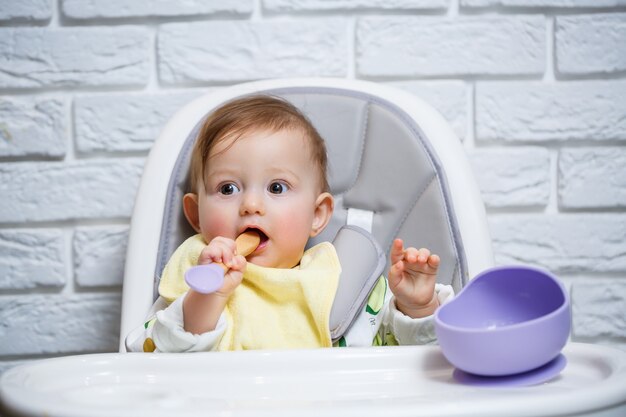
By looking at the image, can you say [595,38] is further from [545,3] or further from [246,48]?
[246,48]

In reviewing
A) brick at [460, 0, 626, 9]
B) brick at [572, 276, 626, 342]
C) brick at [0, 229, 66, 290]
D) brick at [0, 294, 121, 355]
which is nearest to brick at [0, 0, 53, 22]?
brick at [0, 229, 66, 290]

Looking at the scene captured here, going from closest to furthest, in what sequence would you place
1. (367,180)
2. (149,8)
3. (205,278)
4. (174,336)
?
(205,278)
(174,336)
(367,180)
(149,8)

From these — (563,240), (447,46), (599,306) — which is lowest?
(599,306)

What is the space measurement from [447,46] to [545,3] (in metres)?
0.17

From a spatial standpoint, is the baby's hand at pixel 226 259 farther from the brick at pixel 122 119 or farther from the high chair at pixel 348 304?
the brick at pixel 122 119

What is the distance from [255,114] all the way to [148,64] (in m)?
0.35

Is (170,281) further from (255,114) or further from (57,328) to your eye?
(57,328)

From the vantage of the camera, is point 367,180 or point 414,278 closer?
point 414,278

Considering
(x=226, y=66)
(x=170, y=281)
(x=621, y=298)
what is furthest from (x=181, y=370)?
(x=621, y=298)

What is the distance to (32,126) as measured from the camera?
1.14m

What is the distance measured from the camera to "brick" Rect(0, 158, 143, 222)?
1146 millimetres

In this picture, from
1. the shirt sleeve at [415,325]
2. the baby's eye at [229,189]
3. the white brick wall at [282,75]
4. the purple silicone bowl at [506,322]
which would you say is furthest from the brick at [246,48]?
the purple silicone bowl at [506,322]

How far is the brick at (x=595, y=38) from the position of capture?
1134 millimetres

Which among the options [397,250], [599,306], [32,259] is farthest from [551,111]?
[32,259]
